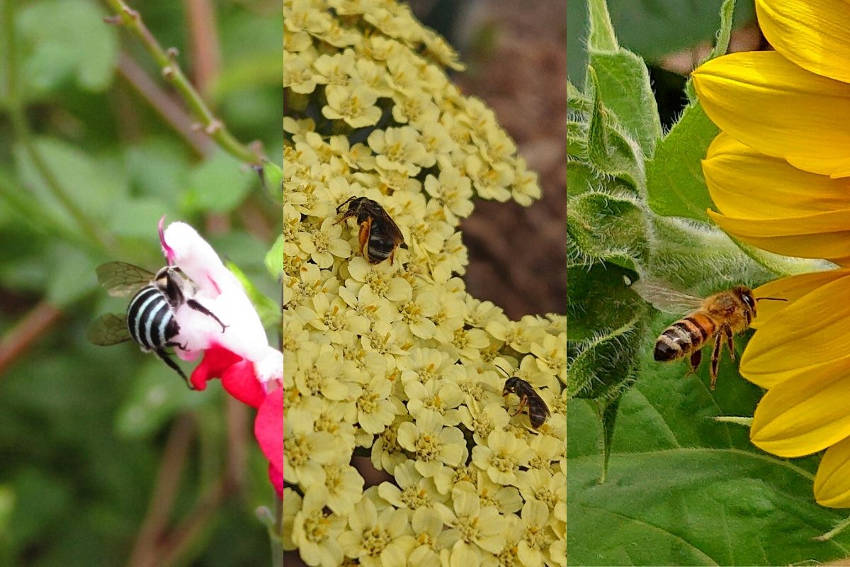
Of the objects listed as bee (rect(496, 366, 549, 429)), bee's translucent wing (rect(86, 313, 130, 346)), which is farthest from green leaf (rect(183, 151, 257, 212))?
bee (rect(496, 366, 549, 429))

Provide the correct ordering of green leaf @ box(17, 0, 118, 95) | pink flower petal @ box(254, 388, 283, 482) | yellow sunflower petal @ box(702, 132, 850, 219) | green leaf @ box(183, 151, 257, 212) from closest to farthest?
pink flower petal @ box(254, 388, 283, 482), yellow sunflower petal @ box(702, 132, 850, 219), green leaf @ box(183, 151, 257, 212), green leaf @ box(17, 0, 118, 95)

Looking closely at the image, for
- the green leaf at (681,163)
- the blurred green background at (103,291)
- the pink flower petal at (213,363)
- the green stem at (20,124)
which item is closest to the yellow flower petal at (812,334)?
the green leaf at (681,163)

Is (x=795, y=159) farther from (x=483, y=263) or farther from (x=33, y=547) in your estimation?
(x=33, y=547)

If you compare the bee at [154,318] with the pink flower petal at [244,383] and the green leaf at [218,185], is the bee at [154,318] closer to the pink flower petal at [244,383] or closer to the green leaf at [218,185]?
the pink flower petal at [244,383]

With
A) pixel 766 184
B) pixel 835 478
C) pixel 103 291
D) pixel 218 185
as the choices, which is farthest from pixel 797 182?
pixel 103 291

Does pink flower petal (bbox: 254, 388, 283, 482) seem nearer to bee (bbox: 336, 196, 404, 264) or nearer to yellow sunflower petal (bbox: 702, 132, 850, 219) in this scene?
bee (bbox: 336, 196, 404, 264)

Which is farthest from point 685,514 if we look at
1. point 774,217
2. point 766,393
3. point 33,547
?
point 33,547

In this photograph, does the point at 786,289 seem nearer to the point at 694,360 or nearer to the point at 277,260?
the point at 694,360
